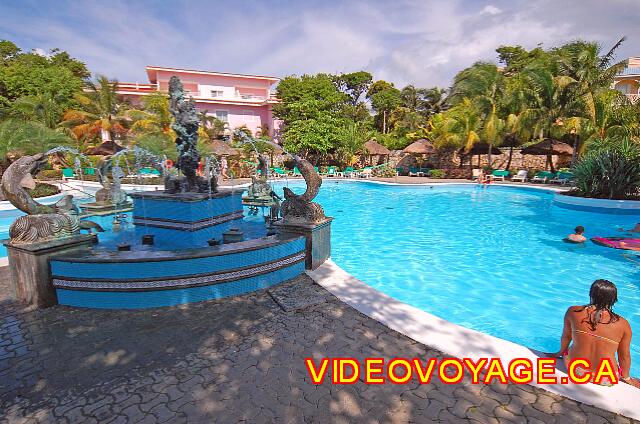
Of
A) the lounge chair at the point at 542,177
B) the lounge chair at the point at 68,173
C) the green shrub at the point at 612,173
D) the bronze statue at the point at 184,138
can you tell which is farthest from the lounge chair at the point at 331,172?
the bronze statue at the point at 184,138

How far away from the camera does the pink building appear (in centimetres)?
3878

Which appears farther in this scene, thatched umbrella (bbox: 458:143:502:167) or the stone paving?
thatched umbrella (bbox: 458:143:502:167)

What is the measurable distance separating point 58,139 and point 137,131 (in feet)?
20.7

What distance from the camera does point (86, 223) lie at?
27.2 ft

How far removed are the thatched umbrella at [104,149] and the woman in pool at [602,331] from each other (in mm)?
32600

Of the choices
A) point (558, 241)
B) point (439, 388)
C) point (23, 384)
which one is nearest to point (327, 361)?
point (439, 388)

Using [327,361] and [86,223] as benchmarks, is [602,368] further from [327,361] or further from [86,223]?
[86,223]

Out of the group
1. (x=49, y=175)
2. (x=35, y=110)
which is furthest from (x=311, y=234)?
(x=35, y=110)

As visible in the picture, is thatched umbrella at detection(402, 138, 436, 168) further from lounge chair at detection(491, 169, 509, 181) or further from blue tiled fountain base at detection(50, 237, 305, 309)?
blue tiled fountain base at detection(50, 237, 305, 309)

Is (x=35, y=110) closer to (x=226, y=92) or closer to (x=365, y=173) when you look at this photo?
(x=226, y=92)

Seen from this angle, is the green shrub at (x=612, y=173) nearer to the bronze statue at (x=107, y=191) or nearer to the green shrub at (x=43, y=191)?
the bronze statue at (x=107, y=191)

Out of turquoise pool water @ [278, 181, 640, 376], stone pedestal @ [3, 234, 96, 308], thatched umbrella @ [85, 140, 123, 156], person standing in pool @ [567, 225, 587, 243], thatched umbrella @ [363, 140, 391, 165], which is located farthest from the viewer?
thatched umbrella @ [363, 140, 391, 165]

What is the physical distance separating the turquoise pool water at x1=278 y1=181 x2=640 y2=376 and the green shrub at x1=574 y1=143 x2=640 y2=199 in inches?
74.2

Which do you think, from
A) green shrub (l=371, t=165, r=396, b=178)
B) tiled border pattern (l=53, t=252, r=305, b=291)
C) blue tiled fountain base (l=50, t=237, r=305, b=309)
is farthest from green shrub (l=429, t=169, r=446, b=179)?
tiled border pattern (l=53, t=252, r=305, b=291)
